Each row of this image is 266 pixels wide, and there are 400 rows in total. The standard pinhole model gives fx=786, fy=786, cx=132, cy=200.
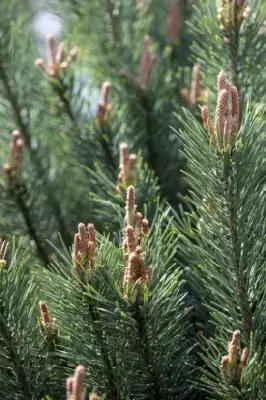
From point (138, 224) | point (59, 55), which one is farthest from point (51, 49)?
point (138, 224)

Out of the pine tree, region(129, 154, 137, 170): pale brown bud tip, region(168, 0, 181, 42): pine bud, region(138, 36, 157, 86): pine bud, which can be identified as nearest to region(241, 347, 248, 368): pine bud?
the pine tree

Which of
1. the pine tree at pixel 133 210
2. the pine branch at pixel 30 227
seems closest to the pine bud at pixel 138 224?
the pine tree at pixel 133 210

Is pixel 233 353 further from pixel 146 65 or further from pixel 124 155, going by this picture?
pixel 146 65

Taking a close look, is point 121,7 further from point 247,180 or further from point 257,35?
point 247,180

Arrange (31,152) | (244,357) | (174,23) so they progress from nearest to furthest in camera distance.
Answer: (244,357), (31,152), (174,23)

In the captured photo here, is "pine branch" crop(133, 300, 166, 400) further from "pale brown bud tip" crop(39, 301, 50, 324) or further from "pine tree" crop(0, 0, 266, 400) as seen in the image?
"pale brown bud tip" crop(39, 301, 50, 324)

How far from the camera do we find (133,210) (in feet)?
3.29

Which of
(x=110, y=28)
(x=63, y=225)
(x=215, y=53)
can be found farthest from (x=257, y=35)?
(x=63, y=225)

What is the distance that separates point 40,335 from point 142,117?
595mm

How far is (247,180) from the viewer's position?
990 mm

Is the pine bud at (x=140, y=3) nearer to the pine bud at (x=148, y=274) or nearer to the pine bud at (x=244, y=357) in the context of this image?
the pine bud at (x=148, y=274)

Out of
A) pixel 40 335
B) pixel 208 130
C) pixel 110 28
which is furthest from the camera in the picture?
pixel 110 28

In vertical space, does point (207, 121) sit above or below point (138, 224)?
above

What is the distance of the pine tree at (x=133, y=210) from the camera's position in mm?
978
